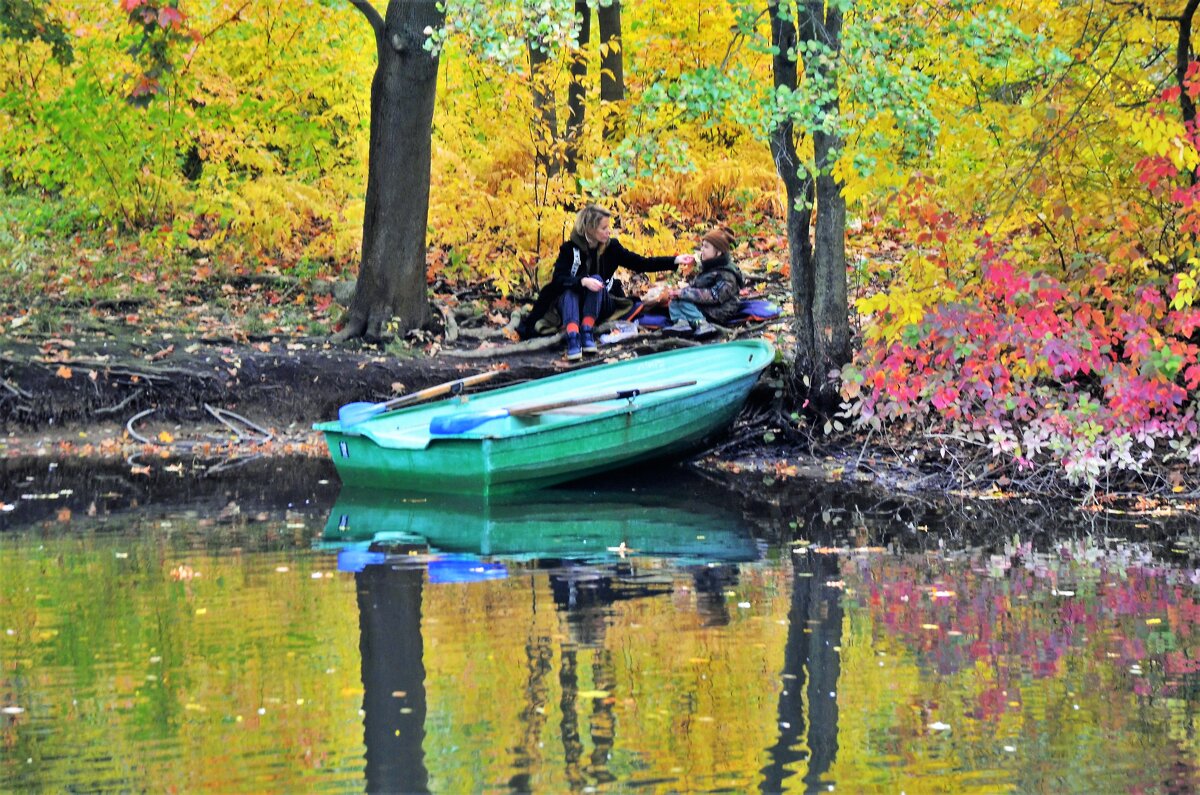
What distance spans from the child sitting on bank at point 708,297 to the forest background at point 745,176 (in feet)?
2.68

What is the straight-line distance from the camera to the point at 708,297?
1402cm

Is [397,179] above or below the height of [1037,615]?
above

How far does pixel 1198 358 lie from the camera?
28.4 ft

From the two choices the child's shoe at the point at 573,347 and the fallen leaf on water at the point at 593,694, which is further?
the child's shoe at the point at 573,347

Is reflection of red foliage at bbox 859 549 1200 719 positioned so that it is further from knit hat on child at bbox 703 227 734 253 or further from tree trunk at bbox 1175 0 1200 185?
knit hat on child at bbox 703 227 734 253

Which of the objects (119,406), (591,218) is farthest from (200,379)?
(591,218)

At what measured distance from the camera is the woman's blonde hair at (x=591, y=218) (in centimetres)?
1355

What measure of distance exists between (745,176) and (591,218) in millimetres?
5164

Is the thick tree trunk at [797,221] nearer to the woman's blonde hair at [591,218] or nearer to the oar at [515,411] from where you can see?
the oar at [515,411]

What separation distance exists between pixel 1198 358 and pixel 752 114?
124 inches

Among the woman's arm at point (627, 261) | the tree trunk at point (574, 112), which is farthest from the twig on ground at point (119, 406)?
the tree trunk at point (574, 112)

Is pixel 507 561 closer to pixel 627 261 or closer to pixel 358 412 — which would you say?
pixel 358 412

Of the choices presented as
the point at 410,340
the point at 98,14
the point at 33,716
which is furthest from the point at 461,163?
the point at 33,716

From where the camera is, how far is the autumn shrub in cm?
879
